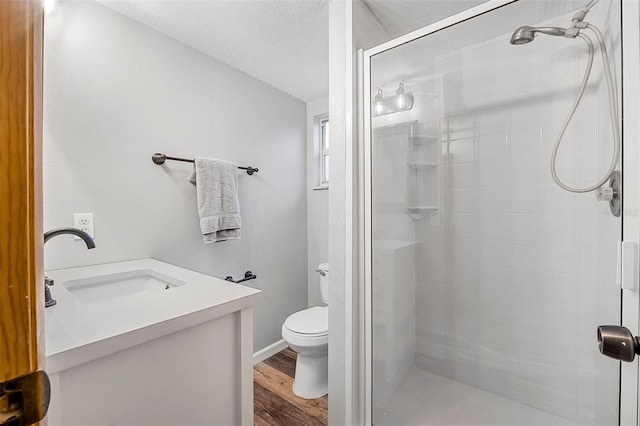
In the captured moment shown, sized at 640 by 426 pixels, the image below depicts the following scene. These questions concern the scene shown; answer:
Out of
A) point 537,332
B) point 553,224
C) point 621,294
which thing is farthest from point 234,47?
point 537,332

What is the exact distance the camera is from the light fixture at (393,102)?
1400 millimetres

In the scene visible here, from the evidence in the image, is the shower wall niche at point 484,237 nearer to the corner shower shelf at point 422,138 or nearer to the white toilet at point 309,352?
the corner shower shelf at point 422,138

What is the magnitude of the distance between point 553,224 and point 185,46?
7.24 feet

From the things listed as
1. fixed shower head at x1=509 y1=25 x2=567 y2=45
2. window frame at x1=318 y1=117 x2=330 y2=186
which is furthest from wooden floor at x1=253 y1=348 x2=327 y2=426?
fixed shower head at x1=509 y1=25 x2=567 y2=45

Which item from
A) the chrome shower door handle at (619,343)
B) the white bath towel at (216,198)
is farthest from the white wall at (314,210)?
the chrome shower door handle at (619,343)

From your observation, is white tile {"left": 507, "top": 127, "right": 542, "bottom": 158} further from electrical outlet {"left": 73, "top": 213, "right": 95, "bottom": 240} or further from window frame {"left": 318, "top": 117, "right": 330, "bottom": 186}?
electrical outlet {"left": 73, "top": 213, "right": 95, "bottom": 240}

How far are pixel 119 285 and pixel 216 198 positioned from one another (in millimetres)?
698

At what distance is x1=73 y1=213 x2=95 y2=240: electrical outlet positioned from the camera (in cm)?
134

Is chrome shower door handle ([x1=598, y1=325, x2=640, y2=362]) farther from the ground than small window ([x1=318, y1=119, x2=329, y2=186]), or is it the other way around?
small window ([x1=318, y1=119, x2=329, y2=186])

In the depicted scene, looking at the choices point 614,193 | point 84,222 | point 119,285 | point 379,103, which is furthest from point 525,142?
point 84,222

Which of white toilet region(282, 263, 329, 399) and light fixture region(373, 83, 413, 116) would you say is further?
white toilet region(282, 263, 329, 399)

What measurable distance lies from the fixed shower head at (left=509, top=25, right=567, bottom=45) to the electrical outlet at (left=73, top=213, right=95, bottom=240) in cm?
200

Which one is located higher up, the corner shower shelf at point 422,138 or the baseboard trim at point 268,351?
the corner shower shelf at point 422,138

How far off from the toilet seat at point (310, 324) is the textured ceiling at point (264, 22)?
1725 mm
